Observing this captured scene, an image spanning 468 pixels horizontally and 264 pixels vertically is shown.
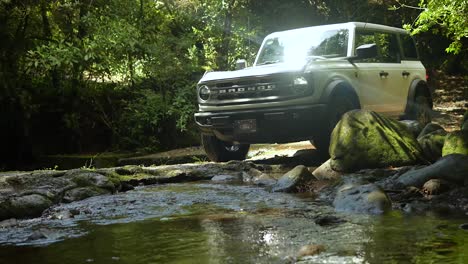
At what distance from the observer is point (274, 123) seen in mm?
7320

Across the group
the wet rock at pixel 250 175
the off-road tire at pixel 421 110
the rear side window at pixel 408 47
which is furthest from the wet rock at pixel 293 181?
the rear side window at pixel 408 47

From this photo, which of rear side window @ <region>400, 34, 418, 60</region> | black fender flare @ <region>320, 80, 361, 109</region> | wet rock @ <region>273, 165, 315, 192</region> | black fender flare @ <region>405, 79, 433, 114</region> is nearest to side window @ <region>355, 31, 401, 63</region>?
rear side window @ <region>400, 34, 418, 60</region>

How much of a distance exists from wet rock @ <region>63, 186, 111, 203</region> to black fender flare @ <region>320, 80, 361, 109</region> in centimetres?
302

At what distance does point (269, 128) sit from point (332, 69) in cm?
119

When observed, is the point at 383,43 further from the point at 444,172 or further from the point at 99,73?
the point at 99,73

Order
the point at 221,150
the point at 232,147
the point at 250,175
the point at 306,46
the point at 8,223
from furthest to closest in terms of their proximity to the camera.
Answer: the point at 232,147 < the point at 221,150 < the point at 306,46 < the point at 250,175 < the point at 8,223

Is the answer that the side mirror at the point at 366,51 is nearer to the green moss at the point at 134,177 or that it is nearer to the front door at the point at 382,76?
the front door at the point at 382,76

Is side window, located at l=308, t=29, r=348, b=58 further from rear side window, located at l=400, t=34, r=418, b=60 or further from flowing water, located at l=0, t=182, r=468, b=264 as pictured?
flowing water, located at l=0, t=182, r=468, b=264

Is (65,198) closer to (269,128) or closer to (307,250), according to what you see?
(269,128)

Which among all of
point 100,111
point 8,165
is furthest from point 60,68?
point 8,165

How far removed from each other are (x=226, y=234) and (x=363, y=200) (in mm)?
1522

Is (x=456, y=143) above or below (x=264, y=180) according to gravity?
above

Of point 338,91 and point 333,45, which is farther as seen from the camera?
point 333,45

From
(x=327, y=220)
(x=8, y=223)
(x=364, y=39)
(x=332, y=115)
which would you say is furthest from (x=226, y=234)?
(x=364, y=39)
